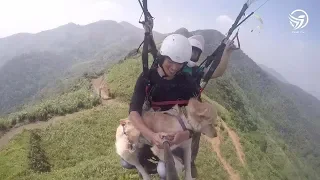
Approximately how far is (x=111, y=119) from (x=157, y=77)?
19907mm

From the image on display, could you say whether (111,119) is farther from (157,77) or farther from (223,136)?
(157,77)

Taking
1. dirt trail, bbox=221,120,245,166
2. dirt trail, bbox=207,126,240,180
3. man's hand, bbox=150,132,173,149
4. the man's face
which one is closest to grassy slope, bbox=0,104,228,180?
dirt trail, bbox=207,126,240,180

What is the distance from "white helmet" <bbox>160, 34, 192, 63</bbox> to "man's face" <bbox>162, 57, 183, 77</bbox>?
9cm

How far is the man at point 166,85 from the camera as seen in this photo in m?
4.69

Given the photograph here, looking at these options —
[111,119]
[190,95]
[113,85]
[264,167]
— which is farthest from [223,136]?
[190,95]

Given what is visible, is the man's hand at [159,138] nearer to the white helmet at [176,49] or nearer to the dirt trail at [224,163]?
the white helmet at [176,49]

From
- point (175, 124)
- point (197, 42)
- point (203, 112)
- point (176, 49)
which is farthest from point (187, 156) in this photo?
point (197, 42)

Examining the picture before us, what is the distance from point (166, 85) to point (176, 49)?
2.24 ft

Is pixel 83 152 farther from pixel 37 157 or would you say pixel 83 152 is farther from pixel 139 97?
pixel 139 97

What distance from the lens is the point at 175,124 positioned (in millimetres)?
4648

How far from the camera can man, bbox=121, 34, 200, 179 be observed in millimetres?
4688

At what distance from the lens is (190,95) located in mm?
5293

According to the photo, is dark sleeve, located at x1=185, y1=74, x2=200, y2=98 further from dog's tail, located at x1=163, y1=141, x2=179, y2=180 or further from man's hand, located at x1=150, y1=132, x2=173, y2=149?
dog's tail, located at x1=163, y1=141, x2=179, y2=180

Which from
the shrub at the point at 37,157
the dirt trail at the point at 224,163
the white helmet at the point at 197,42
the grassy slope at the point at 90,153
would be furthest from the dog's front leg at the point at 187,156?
the dirt trail at the point at 224,163
